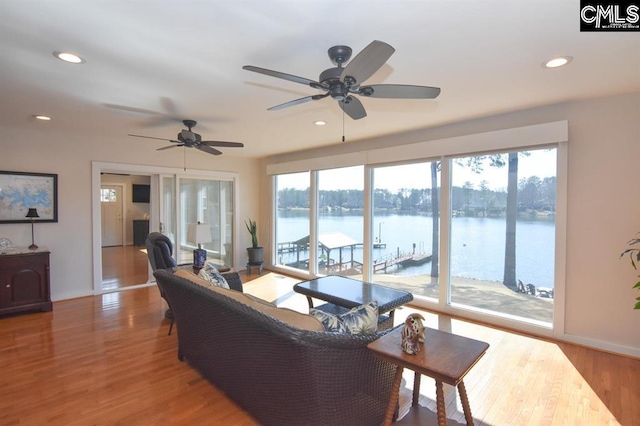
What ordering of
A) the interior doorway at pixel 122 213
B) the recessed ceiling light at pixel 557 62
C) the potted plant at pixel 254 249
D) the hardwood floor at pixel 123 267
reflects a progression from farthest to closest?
the interior doorway at pixel 122 213 < the potted plant at pixel 254 249 < the hardwood floor at pixel 123 267 < the recessed ceiling light at pixel 557 62

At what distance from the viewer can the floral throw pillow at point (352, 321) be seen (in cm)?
165

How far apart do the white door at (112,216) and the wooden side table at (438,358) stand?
986 centimetres

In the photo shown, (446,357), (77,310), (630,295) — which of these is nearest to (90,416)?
(446,357)

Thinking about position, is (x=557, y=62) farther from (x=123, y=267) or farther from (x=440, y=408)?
(x=123, y=267)

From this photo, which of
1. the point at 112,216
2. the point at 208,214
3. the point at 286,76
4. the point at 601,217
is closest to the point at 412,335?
the point at 286,76

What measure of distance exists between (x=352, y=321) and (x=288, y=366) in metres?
0.40

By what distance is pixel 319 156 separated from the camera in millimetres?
5539

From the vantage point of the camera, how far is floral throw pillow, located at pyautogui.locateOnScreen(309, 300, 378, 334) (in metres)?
1.65

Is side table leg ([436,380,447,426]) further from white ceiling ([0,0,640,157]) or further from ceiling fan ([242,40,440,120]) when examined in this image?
white ceiling ([0,0,640,157])

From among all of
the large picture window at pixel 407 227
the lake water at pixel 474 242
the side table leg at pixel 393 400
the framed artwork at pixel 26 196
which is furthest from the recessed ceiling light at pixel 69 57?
the lake water at pixel 474 242

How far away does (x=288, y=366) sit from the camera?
1579 millimetres

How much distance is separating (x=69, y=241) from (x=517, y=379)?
5627 mm

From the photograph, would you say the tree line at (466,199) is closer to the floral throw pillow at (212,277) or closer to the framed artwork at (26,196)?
the floral throw pillow at (212,277)
